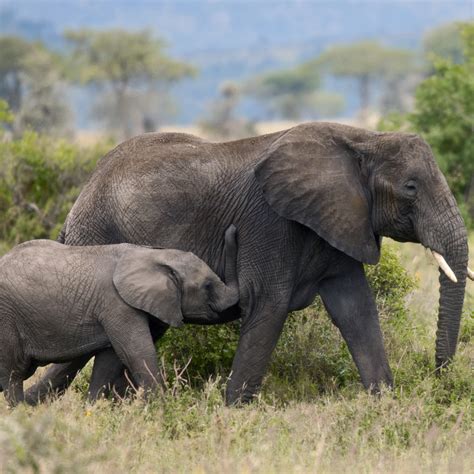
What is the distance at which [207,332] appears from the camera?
841cm

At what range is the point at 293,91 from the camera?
85188 millimetres

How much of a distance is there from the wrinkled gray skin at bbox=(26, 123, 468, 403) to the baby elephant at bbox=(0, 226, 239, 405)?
30 cm

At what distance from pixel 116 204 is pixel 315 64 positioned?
260 ft

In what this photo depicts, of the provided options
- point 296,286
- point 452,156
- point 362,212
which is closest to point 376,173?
point 362,212

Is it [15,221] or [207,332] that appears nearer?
[207,332]

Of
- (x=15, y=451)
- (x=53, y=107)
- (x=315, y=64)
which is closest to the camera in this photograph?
(x=15, y=451)

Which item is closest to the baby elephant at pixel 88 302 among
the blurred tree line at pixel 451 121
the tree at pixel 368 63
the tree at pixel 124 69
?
the blurred tree line at pixel 451 121

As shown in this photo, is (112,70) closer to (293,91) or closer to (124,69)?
(124,69)

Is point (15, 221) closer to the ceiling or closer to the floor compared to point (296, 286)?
closer to the floor

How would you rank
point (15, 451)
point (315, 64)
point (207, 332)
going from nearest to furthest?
point (15, 451)
point (207, 332)
point (315, 64)

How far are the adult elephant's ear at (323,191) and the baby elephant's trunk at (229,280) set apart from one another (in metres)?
0.32

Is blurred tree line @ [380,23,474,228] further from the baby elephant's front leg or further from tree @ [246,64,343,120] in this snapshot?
tree @ [246,64,343,120]

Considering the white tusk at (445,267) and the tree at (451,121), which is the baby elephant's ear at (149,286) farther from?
the tree at (451,121)

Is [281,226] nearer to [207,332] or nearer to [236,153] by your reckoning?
[236,153]
